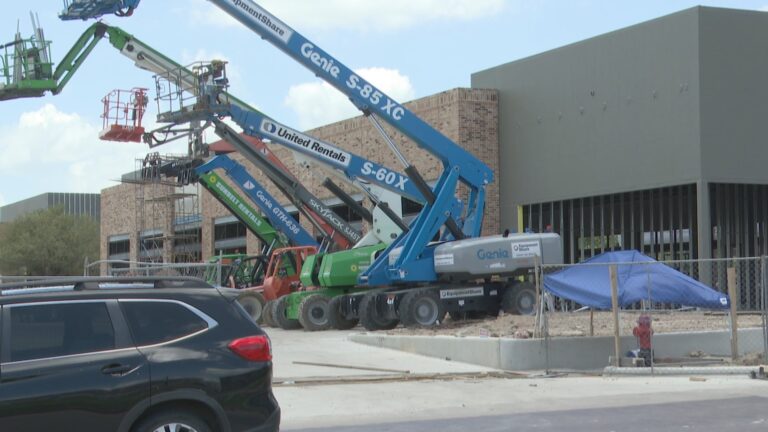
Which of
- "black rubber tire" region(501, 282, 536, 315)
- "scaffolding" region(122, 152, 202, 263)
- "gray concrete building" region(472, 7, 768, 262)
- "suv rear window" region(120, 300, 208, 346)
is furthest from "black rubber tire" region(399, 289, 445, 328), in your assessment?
"scaffolding" region(122, 152, 202, 263)

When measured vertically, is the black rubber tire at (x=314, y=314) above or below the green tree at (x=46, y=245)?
below

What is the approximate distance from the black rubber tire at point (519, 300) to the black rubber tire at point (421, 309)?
67.7 inches

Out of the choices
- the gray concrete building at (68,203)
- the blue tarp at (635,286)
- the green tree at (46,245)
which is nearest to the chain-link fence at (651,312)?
the blue tarp at (635,286)

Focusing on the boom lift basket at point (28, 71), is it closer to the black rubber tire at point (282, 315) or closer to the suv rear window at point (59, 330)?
the black rubber tire at point (282, 315)

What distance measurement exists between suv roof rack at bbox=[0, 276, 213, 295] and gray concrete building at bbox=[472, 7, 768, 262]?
21.8 meters

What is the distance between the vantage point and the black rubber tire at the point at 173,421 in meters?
7.31

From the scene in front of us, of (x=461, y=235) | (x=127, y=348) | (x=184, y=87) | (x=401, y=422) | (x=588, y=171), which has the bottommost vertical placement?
(x=401, y=422)

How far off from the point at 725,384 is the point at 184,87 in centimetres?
1749

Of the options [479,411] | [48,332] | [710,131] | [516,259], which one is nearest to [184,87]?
[516,259]

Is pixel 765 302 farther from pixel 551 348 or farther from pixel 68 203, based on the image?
pixel 68 203

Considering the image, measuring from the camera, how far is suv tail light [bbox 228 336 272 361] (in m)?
7.69

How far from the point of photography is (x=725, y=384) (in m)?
14.3

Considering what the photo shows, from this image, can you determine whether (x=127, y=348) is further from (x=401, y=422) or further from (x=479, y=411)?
(x=479, y=411)

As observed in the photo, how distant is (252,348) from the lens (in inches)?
305
